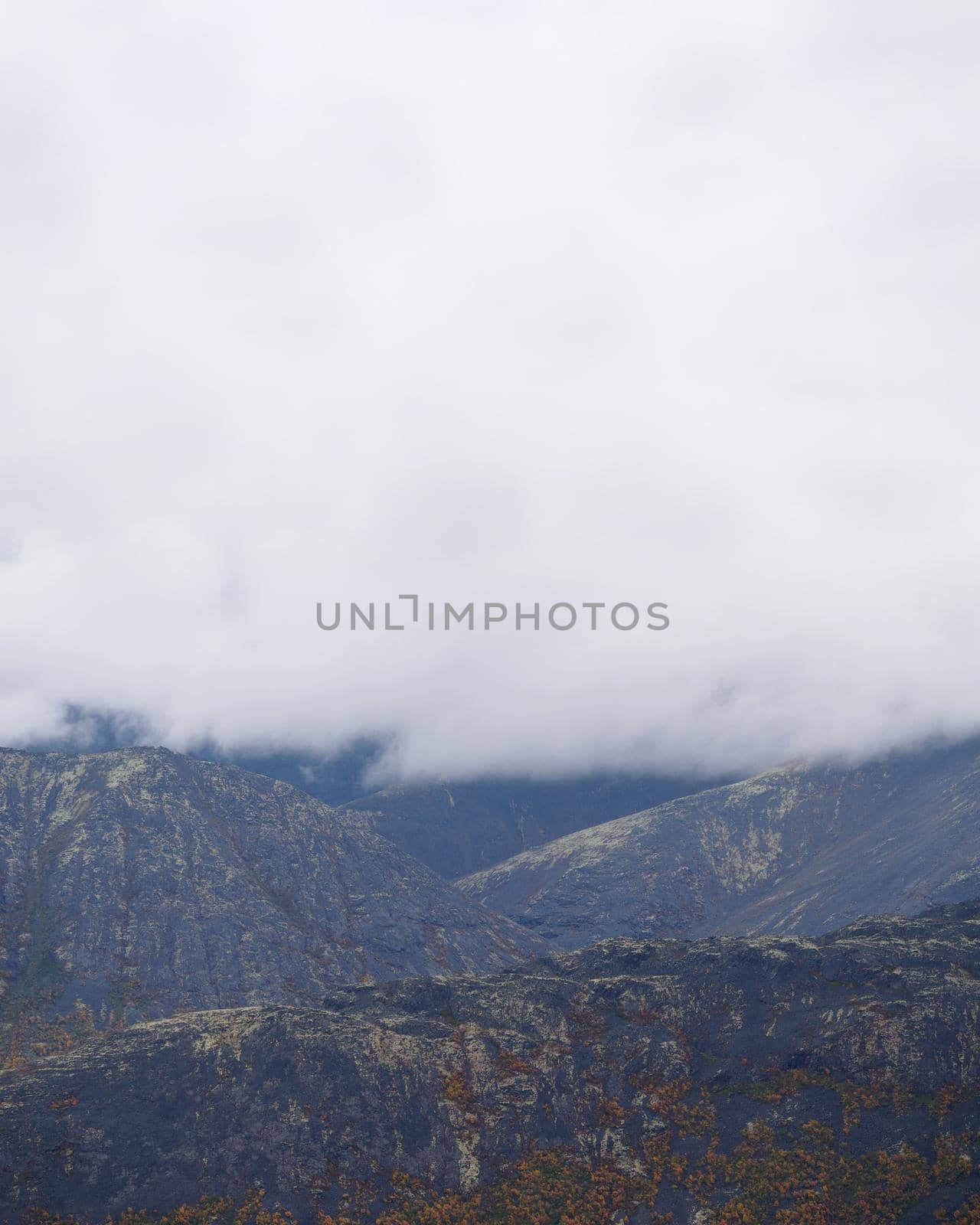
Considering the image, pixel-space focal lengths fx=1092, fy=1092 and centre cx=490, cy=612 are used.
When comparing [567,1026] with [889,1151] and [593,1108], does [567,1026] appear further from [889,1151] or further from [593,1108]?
[889,1151]

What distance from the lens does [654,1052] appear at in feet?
502

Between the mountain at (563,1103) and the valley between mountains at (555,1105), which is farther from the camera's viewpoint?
the mountain at (563,1103)

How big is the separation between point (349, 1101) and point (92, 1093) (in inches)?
1354

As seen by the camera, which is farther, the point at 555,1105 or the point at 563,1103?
the point at 563,1103

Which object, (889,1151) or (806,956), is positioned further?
(806,956)

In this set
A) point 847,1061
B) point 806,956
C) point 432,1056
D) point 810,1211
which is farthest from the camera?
point 806,956

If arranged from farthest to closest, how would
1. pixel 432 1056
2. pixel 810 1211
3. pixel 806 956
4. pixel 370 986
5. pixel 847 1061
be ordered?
pixel 370 986 → pixel 806 956 → pixel 432 1056 → pixel 847 1061 → pixel 810 1211

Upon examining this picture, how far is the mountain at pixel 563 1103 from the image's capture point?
12681cm

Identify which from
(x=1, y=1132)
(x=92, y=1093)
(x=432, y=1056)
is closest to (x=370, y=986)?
(x=432, y=1056)

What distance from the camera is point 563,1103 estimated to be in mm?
145000

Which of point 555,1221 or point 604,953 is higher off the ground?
point 604,953

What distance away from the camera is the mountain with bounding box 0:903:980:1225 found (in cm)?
12681

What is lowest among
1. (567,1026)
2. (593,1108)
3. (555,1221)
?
(555,1221)

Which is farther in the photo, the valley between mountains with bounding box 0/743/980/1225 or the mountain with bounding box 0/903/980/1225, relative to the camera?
the mountain with bounding box 0/903/980/1225
